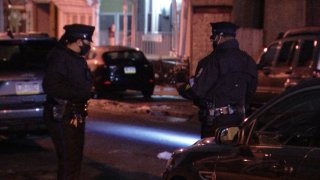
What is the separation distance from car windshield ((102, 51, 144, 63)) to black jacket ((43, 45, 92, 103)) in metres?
11.8

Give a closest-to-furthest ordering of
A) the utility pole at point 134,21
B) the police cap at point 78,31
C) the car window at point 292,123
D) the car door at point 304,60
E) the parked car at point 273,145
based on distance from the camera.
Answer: the parked car at point 273,145, the car window at point 292,123, the police cap at point 78,31, the car door at point 304,60, the utility pole at point 134,21

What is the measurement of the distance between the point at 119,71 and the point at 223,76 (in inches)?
480

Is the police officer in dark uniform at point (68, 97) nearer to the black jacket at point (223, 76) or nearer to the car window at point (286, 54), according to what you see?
the black jacket at point (223, 76)

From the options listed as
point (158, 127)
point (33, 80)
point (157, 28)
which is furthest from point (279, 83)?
point (157, 28)

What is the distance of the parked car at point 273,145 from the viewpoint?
4387 millimetres

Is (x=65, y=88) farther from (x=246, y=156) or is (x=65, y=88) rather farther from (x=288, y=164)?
(x=288, y=164)

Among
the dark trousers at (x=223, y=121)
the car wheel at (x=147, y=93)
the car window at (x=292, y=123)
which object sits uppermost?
the car window at (x=292, y=123)

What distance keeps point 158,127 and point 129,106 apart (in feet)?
10.8

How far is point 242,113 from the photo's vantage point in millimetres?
6453

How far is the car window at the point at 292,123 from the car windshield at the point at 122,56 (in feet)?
44.9

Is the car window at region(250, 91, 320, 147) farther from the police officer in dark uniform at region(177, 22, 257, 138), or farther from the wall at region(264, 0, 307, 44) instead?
the wall at region(264, 0, 307, 44)

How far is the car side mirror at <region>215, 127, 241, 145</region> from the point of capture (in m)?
4.98

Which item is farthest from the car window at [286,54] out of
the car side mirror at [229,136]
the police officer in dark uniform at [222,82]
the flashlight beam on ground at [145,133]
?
the car side mirror at [229,136]

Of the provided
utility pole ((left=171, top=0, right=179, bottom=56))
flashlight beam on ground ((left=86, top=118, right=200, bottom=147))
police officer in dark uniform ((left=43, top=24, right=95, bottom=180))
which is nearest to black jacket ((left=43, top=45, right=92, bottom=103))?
police officer in dark uniform ((left=43, top=24, right=95, bottom=180))
